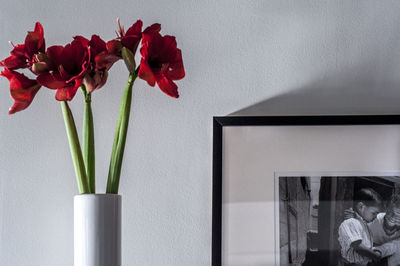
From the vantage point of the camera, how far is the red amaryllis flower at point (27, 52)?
862 millimetres

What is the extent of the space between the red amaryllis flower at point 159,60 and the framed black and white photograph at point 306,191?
6.0 inches

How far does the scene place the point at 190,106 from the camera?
1.03 m

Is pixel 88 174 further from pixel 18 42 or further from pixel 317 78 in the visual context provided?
pixel 317 78

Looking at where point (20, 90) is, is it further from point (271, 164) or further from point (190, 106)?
point (271, 164)

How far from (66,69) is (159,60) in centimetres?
16

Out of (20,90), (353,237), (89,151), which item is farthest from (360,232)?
(20,90)

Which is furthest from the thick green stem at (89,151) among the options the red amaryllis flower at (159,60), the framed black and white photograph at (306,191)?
the framed black and white photograph at (306,191)

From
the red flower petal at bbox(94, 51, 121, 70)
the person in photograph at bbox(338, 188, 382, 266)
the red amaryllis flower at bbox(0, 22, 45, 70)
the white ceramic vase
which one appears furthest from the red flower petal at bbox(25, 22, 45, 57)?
the person in photograph at bbox(338, 188, 382, 266)

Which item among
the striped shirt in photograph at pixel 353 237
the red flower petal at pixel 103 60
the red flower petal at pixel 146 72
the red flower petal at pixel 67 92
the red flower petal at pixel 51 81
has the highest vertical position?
the red flower petal at pixel 103 60

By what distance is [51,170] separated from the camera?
3.40 ft

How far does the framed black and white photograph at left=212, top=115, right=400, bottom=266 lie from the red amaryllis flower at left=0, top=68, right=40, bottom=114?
0.35 m

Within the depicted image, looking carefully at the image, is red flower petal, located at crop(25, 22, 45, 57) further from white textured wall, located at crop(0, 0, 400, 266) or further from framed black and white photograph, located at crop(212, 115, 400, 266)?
framed black and white photograph, located at crop(212, 115, 400, 266)

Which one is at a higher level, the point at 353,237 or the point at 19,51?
the point at 19,51

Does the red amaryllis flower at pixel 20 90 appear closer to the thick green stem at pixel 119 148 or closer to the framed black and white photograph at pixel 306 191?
the thick green stem at pixel 119 148
